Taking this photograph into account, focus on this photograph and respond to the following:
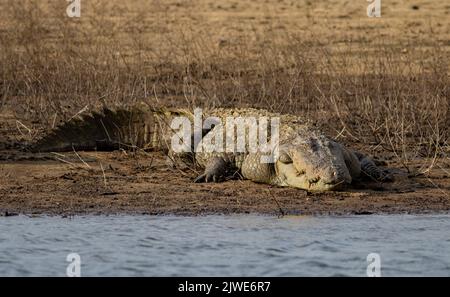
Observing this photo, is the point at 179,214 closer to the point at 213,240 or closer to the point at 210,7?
the point at 213,240

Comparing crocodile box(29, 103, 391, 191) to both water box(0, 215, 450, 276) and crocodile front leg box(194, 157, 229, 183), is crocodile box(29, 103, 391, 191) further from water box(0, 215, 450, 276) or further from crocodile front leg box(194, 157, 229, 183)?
water box(0, 215, 450, 276)

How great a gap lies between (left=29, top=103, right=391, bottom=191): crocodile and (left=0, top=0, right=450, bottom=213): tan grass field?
0.14m

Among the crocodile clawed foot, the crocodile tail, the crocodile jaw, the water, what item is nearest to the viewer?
the water

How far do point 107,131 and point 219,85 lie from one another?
6.41 feet

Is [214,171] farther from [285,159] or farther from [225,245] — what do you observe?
[225,245]

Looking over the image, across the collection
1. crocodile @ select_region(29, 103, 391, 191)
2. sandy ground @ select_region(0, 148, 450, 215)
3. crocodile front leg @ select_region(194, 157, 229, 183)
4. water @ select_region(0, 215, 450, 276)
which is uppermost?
crocodile @ select_region(29, 103, 391, 191)

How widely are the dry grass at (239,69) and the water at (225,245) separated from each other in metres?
1.36

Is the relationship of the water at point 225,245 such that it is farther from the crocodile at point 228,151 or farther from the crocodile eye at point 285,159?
the crocodile eye at point 285,159

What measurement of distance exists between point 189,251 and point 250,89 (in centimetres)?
416

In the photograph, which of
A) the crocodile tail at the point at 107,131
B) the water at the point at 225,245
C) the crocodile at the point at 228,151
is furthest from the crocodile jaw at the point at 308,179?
the crocodile tail at the point at 107,131

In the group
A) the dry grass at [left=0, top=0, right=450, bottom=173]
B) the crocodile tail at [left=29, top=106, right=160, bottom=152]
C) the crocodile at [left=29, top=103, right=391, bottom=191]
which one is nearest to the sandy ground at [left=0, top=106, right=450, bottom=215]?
the crocodile at [left=29, top=103, right=391, bottom=191]

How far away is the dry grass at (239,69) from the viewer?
1009cm

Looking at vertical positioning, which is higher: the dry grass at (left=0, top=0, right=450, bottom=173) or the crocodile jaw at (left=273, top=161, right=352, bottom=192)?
the dry grass at (left=0, top=0, right=450, bottom=173)

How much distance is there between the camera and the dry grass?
397 inches
